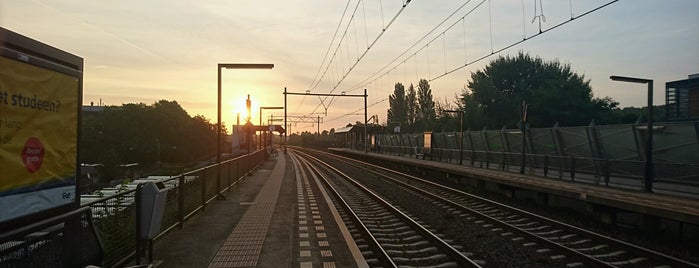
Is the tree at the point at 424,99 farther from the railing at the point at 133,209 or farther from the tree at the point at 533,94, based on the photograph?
the railing at the point at 133,209

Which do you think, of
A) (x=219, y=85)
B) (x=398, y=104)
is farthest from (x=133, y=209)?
(x=398, y=104)

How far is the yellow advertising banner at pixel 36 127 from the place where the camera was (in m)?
4.21

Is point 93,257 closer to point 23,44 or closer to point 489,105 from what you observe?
point 23,44

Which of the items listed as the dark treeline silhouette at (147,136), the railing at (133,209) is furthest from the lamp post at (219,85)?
the dark treeline silhouette at (147,136)

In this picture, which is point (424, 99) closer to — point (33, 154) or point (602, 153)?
point (602, 153)

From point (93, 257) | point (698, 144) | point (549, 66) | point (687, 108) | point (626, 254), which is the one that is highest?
point (549, 66)

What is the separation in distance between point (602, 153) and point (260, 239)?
15.1 metres

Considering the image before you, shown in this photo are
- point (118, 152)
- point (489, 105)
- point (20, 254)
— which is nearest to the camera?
point (20, 254)

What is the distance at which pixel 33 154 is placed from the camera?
4.63 metres

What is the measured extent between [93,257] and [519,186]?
1526 centimetres

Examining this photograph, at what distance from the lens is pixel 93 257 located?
Answer: 18.3 ft

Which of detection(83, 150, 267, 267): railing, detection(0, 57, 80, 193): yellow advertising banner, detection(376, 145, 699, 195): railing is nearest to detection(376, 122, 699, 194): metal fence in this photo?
detection(376, 145, 699, 195): railing

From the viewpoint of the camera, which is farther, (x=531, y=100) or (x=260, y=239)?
(x=531, y=100)

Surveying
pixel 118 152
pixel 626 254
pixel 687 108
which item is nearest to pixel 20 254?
pixel 626 254
